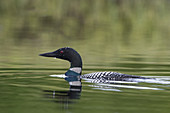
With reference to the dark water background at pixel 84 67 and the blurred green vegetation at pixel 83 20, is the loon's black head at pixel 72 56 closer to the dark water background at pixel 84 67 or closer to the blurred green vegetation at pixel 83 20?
the dark water background at pixel 84 67

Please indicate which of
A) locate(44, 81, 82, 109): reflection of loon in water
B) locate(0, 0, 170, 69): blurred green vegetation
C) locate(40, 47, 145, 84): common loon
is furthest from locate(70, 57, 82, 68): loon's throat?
locate(0, 0, 170, 69): blurred green vegetation

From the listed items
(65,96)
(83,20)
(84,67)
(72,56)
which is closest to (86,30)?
(83,20)

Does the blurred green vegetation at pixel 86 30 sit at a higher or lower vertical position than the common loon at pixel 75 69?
higher

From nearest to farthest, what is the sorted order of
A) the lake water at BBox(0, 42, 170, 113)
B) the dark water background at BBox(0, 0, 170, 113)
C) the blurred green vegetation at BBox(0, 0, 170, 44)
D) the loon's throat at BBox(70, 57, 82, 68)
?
the lake water at BBox(0, 42, 170, 113)
the dark water background at BBox(0, 0, 170, 113)
the loon's throat at BBox(70, 57, 82, 68)
the blurred green vegetation at BBox(0, 0, 170, 44)

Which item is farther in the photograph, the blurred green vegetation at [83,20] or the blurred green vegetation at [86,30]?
the blurred green vegetation at [83,20]

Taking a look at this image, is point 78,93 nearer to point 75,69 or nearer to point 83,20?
point 75,69

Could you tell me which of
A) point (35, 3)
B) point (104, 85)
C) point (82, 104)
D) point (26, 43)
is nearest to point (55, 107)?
point (82, 104)

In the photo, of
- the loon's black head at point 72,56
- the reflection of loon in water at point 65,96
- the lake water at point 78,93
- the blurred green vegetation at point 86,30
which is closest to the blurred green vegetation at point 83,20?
the blurred green vegetation at point 86,30

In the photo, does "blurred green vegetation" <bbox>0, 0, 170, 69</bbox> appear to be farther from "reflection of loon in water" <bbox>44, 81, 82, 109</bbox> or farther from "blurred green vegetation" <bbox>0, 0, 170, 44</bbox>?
"reflection of loon in water" <bbox>44, 81, 82, 109</bbox>

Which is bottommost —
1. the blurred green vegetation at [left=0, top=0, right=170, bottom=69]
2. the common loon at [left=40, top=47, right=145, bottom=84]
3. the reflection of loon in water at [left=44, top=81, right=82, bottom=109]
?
the reflection of loon in water at [left=44, top=81, right=82, bottom=109]

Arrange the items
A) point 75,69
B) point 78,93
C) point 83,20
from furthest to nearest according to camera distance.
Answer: point 83,20 → point 75,69 → point 78,93

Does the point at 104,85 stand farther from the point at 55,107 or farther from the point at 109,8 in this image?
the point at 109,8

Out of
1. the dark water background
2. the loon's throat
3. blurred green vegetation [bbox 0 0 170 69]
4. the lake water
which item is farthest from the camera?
blurred green vegetation [bbox 0 0 170 69]

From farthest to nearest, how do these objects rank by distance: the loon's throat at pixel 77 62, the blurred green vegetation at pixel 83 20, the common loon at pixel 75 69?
the blurred green vegetation at pixel 83 20 → the loon's throat at pixel 77 62 → the common loon at pixel 75 69
